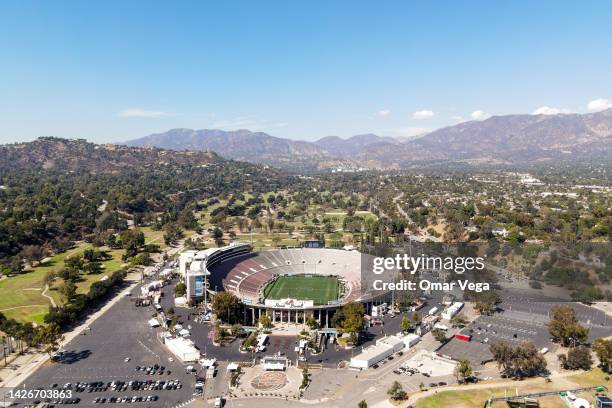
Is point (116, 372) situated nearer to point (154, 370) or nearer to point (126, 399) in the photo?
point (154, 370)

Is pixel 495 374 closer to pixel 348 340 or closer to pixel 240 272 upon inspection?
pixel 348 340

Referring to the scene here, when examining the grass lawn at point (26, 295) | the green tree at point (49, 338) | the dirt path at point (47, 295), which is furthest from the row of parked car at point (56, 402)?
the dirt path at point (47, 295)

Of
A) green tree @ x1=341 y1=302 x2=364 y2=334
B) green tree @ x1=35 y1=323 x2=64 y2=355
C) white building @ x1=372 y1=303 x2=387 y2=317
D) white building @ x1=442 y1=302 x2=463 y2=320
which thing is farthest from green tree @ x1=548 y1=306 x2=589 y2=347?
green tree @ x1=35 y1=323 x2=64 y2=355

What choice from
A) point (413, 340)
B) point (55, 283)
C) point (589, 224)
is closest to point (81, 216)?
point (55, 283)

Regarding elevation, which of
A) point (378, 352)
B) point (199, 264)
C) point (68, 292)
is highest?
point (199, 264)

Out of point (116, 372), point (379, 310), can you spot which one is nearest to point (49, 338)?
point (116, 372)

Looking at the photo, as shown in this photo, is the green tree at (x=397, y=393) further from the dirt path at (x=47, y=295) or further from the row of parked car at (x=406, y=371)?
the dirt path at (x=47, y=295)
